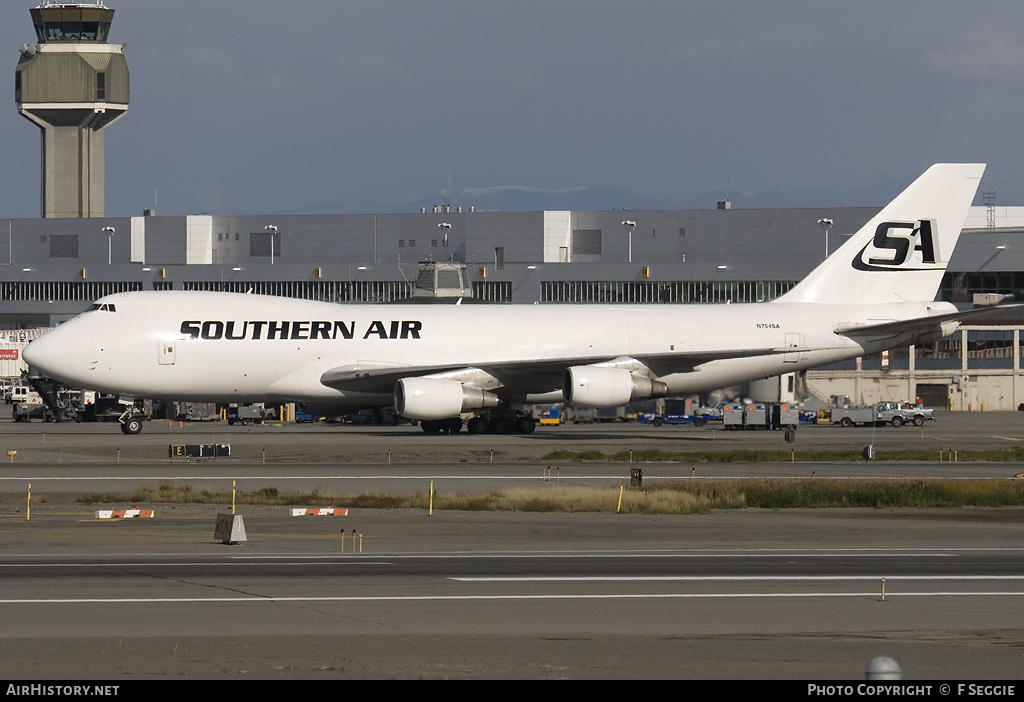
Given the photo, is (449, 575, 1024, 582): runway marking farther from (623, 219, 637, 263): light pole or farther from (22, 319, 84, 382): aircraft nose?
(623, 219, 637, 263): light pole

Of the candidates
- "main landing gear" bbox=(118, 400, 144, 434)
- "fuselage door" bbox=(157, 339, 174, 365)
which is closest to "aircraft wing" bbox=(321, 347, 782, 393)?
"fuselage door" bbox=(157, 339, 174, 365)

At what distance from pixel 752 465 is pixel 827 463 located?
2.90 meters

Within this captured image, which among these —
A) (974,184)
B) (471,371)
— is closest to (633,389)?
(471,371)

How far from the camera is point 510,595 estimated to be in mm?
18703

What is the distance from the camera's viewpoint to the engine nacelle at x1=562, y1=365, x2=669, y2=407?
50.2 metres

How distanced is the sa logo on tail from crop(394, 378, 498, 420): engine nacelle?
1879 centimetres

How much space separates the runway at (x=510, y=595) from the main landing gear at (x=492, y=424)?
977 inches

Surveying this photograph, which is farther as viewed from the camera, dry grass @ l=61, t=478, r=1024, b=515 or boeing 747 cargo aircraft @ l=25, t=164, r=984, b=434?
boeing 747 cargo aircraft @ l=25, t=164, r=984, b=434

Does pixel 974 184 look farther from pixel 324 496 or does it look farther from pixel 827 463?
pixel 324 496

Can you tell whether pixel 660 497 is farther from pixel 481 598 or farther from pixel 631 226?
pixel 631 226

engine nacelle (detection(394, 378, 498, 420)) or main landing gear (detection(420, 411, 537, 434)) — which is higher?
engine nacelle (detection(394, 378, 498, 420))

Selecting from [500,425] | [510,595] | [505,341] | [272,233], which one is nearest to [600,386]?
[505,341]

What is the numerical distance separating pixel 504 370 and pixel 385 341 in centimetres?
482

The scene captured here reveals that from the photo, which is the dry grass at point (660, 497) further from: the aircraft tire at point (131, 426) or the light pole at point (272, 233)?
the light pole at point (272, 233)
